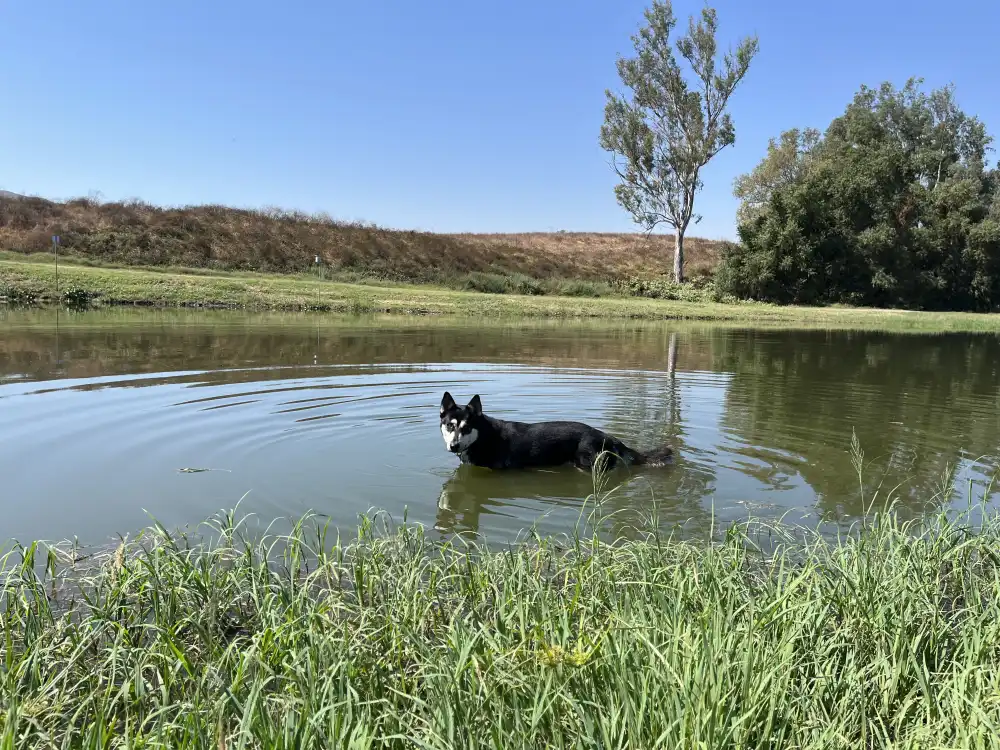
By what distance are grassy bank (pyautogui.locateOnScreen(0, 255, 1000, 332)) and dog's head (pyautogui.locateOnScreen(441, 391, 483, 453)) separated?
2699 centimetres

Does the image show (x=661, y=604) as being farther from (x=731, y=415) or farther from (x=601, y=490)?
(x=731, y=415)

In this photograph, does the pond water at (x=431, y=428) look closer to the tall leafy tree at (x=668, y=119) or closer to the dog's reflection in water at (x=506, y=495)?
the dog's reflection in water at (x=506, y=495)

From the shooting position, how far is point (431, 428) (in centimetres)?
1052

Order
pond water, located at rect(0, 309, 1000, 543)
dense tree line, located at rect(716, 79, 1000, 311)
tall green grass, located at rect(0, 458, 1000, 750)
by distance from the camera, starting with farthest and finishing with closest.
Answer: dense tree line, located at rect(716, 79, 1000, 311)
pond water, located at rect(0, 309, 1000, 543)
tall green grass, located at rect(0, 458, 1000, 750)

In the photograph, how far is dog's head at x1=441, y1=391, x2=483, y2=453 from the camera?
27.2 feet

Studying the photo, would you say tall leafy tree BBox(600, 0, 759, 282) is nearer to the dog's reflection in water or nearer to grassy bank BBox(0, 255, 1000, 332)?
grassy bank BBox(0, 255, 1000, 332)

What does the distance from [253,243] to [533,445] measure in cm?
4773

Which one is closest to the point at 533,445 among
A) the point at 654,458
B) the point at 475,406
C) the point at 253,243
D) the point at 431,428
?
the point at 475,406

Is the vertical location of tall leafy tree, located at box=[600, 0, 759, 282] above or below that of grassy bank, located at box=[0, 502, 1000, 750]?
above

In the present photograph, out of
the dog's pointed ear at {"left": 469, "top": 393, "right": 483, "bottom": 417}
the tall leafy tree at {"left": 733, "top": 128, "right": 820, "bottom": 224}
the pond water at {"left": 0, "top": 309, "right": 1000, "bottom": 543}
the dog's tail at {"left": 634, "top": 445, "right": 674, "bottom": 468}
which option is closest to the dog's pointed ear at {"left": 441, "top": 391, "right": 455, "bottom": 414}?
the dog's pointed ear at {"left": 469, "top": 393, "right": 483, "bottom": 417}

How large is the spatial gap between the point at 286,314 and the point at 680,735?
1257 inches

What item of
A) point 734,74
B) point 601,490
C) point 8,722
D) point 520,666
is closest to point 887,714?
point 520,666

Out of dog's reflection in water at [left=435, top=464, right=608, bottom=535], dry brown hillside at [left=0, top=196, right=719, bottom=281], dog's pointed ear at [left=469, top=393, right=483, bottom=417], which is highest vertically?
dry brown hillside at [left=0, top=196, right=719, bottom=281]

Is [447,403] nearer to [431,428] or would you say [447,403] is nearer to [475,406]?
[475,406]
